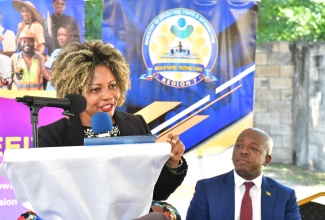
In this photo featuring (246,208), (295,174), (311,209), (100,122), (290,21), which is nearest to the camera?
(100,122)

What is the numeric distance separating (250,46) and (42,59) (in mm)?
1578

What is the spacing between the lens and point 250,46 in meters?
4.83

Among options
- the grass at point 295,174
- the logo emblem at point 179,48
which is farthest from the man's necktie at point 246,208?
the grass at point 295,174

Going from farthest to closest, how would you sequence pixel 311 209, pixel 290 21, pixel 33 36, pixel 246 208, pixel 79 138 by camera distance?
pixel 290 21 → pixel 33 36 → pixel 311 209 → pixel 246 208 → pixel 79 138

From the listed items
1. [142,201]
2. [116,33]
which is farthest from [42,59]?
[142,201]

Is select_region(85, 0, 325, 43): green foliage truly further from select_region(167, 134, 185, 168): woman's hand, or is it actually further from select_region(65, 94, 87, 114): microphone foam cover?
select_region(65, 94, 87, 114): microphone foam cover

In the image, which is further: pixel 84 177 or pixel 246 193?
pixel 246 193

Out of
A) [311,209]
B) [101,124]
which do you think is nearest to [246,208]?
[311,209]

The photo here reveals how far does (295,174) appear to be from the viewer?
884cm

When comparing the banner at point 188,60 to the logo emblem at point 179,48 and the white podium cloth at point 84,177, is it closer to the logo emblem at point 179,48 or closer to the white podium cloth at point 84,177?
the logo emblem at point 179,48

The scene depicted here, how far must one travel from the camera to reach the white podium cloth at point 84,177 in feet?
5.84

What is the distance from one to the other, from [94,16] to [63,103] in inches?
314

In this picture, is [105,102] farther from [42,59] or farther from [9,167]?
[42,59]

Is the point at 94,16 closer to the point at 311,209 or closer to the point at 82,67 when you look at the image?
the point at 311,209
